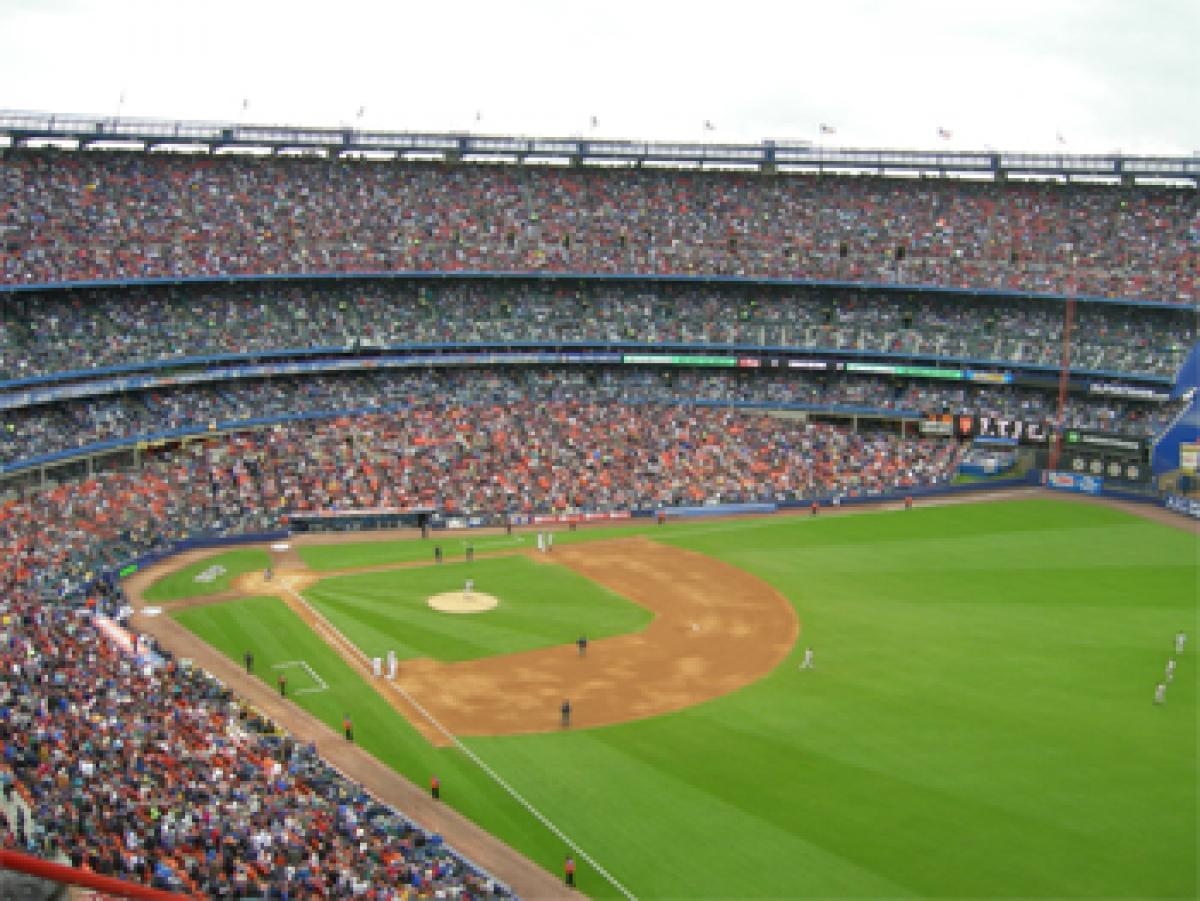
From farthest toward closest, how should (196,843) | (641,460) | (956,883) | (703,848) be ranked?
(641,460) < (703,848) < (956,883) < (196,843)

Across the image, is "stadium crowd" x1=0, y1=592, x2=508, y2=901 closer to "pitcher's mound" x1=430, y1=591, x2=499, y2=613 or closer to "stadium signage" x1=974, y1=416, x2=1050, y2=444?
"pitcher's mound" x1=430, y1=591, x2=499, y2=613

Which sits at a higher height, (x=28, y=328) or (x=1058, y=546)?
(x=28, y=328)

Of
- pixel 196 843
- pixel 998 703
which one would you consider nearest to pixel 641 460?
pixel 998 703

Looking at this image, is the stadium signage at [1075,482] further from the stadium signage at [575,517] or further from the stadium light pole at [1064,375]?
the stadium signage at [575,517]

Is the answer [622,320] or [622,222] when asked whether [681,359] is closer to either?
[622,320]

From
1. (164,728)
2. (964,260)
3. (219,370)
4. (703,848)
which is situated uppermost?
(964,260)

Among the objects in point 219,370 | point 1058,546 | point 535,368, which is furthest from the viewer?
point 535,368

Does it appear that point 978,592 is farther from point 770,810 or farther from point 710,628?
point 770,810

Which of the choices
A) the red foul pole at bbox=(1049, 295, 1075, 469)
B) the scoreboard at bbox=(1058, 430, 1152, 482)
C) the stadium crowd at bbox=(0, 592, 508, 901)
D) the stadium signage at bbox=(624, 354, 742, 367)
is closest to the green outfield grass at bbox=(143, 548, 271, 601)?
the stadium crowd at bbox=(0, 592, 508, 901)
